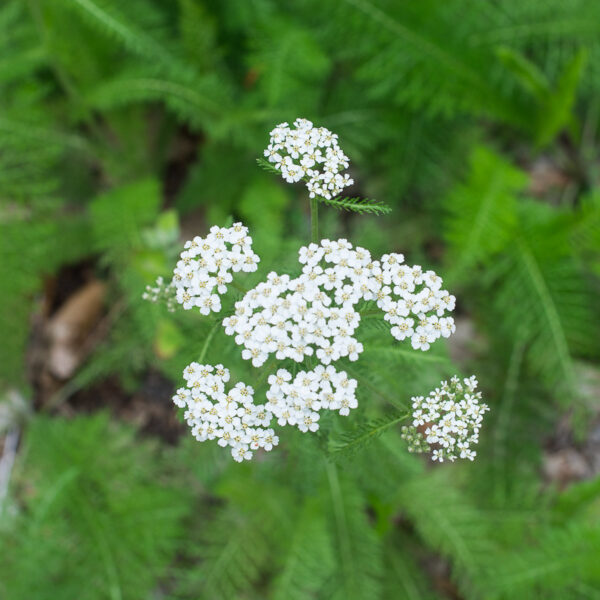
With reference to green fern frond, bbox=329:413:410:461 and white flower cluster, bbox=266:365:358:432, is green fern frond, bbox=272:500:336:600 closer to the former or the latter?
green fern frond, bbox=329:413:410:461

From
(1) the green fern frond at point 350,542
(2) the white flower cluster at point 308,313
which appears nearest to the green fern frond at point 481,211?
(1) the green fern frond at point 350,542

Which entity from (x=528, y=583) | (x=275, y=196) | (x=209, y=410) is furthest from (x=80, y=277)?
(x=528, y=583)

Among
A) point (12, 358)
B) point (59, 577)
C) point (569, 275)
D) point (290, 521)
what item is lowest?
point (59, 577)

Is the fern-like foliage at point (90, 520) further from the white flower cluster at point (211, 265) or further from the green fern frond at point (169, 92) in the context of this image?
the white flower cluster at point (211, 265)

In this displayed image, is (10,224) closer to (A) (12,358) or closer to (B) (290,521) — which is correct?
(A) (12,358)

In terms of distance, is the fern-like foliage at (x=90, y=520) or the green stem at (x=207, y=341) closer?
the green stem at (x=207, y=341)

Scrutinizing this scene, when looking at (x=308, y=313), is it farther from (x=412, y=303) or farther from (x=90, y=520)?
(x=90, y=520)

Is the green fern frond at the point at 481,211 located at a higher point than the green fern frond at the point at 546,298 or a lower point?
higher

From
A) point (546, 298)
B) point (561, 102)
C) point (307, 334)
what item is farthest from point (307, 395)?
point (561, 102)
